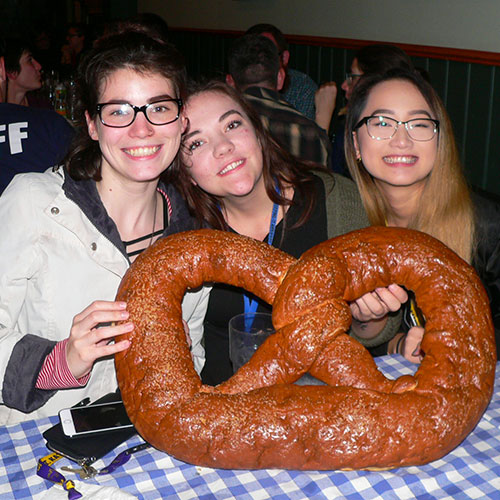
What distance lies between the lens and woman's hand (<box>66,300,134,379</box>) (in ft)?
4.37

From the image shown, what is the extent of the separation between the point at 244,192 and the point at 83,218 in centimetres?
56

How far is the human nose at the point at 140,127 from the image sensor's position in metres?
1.65

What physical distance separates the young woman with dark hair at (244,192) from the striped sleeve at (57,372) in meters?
0.71

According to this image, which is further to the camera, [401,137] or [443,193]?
[443,193]

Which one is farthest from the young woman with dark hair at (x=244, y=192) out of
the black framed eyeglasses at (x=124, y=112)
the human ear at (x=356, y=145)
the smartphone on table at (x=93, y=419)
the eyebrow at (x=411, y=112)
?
the smartphone on table at (x=93, y=419)

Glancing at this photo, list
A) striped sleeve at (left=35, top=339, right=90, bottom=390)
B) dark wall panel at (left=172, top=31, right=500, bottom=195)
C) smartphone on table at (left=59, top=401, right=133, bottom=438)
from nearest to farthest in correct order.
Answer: smartphone on table at (left=59, top=401, right=133, bottom=438)
striped sleeve at (left=35, top=339, right=90, bottom=390)
dark wall panel at (left=172, top=31, right=500, bottom=195)

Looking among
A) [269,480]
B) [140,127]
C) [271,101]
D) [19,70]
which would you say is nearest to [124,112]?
[140,127]

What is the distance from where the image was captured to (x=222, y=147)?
191 centimetres

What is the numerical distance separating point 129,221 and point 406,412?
1.11 m

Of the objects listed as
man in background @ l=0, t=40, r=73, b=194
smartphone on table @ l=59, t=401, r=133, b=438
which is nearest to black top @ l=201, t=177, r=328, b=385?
smartphone on table @ l=59, t=401, r=133, b=438

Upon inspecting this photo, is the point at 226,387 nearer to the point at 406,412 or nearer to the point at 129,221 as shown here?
the point at 406,412

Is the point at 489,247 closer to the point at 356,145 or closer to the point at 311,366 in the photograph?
the point at 356,145

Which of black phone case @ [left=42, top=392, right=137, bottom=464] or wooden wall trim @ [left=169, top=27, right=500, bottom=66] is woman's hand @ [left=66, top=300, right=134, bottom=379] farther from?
wooden wall trim @ [left=169, top=27, right=500, bottom=66]

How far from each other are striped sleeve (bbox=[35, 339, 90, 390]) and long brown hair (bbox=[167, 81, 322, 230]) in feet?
2.29
